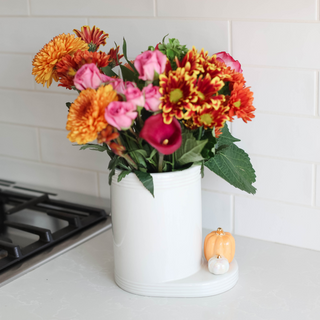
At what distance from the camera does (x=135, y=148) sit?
2.42 feet

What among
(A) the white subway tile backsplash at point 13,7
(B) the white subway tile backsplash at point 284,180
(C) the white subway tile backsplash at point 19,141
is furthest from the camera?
(C) the white subway tile backsplash at point 19,141

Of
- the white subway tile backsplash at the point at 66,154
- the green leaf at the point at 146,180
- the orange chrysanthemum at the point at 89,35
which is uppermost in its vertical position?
the orange chrysanthemum at the point at 89,35

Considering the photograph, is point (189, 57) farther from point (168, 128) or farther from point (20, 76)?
point (20, 76)

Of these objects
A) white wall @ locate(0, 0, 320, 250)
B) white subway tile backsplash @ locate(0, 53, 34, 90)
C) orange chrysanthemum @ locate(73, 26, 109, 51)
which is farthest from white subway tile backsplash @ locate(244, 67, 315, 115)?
white subway tile backsplash @ locate(0, 53, 34, 90)

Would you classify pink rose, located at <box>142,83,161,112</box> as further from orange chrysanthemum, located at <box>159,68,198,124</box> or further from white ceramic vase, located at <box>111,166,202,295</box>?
Result: white ceramic vase, located at <box>111,166,202,295</box>

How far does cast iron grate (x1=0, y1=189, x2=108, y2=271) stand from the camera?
0.93 m

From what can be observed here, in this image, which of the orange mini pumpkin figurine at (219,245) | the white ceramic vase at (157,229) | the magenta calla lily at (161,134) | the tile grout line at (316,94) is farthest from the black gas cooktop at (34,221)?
the tile grout line at (316,94)

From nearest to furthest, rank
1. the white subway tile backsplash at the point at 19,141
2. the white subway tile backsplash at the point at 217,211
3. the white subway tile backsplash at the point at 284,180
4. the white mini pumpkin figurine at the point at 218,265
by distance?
the white mini pumpkin figurine at the point at 218,265 → the white subway tile backsplash at the point at 284,180 → the white subway tile backsplash at the point at 217,211 → the white subway tile backsplash at the point at 19,141

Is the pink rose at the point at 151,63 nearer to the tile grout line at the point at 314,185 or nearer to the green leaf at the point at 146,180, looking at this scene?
the green leaf at the point at 146,180

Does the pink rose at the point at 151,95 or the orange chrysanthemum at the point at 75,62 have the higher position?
the orange chrysanthemum at the point at 75,62

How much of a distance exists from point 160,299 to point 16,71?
786 millimetres

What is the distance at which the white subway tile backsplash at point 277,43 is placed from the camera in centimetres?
86

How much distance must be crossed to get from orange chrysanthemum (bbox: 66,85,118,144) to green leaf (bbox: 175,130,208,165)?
140mm

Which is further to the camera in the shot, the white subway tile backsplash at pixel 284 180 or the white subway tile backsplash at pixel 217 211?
the white subway tile backsplash at pixel 217 211
